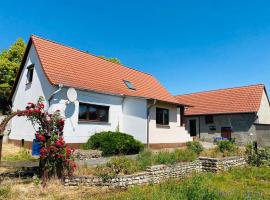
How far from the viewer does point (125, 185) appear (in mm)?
8234

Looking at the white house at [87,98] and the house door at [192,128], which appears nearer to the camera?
the white house at [87,98]

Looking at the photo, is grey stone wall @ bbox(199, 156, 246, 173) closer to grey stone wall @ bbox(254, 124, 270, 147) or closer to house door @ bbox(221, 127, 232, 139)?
grey stone wall @ bbox(254, 124, 270, 147)

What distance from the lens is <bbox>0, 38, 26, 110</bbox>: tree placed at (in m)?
29.6

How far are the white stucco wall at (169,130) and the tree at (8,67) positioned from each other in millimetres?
19556

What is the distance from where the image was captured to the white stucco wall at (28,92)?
A: 50.8 ft

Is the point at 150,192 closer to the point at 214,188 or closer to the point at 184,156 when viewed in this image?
the point at 214,188

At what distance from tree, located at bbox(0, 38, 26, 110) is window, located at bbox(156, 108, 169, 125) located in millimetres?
19315

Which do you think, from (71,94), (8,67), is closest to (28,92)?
(71,94)

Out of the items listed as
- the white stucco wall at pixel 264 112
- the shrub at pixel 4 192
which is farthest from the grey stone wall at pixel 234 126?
the shrub at pixel 4 192

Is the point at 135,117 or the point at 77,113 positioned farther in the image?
the point at 135,117

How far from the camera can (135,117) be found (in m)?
17.8

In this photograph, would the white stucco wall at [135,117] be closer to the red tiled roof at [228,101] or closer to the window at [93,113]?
the window at [93,113]

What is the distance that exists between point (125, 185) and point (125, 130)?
31.6 ft

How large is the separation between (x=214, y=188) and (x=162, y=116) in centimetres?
1294
